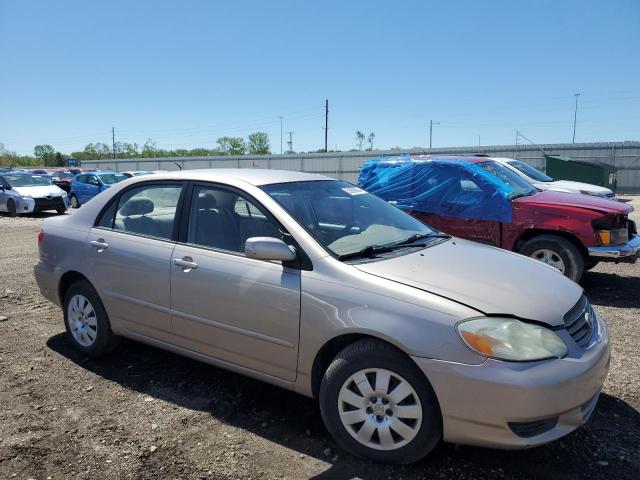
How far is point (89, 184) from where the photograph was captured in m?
19.8

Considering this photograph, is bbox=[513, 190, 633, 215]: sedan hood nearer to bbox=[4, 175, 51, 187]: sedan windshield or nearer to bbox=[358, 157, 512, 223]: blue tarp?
bbox=[358, 157, 512, 223]: blue tarp

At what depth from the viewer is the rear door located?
11.7ft

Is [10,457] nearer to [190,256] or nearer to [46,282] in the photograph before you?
[190,256]

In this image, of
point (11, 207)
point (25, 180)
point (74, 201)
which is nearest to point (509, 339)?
point (11, 207)

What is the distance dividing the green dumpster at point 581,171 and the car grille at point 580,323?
64.2ft

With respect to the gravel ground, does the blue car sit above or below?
above

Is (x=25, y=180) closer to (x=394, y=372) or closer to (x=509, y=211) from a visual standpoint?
(x=509, y=211)

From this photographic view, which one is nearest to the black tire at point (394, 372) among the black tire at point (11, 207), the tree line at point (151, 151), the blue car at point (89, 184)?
the black tire at point (11, 207)

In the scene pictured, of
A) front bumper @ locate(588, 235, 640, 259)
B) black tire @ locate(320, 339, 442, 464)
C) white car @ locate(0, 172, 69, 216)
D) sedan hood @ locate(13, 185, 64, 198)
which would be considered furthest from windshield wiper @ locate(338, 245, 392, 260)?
sedan hood @ locate(13, 185, 64, 198)

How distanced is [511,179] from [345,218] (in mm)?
4921

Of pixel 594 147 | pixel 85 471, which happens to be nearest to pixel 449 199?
pixel 85 471

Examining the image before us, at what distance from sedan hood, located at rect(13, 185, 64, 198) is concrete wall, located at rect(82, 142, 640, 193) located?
1999cm

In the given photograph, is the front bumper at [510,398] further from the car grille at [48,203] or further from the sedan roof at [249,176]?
the car grille at [48,203]

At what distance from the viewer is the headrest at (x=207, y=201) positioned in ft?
11.6
